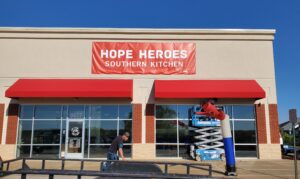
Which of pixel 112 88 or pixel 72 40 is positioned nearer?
pixel 112 88

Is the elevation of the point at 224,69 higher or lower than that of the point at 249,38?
lower

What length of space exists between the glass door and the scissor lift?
22.0ft

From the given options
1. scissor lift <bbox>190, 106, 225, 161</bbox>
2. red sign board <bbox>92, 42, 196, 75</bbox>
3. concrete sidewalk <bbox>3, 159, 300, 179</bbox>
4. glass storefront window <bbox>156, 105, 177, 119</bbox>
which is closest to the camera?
concrete sidewalk <bbox>3, 159, 300, 179</bbox>

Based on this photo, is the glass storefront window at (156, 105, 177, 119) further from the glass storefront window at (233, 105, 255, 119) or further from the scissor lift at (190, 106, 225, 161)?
the glass storefront window at (233, 105, 255, 119)

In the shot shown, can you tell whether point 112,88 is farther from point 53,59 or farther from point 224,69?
point 224,69

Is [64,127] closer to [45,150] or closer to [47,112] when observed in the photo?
[47,112]

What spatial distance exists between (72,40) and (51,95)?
4040mm

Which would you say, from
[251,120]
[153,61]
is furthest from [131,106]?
[251,120]

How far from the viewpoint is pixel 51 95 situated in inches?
721

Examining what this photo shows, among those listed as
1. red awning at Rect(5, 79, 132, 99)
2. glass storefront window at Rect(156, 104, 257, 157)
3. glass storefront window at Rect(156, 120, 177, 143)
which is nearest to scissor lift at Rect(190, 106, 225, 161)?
glass storefront window at Rect(156, 104, 257, 157)

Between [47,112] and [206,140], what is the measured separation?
9844mm

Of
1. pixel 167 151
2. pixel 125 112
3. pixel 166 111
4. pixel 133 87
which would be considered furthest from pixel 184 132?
pixel 133 87

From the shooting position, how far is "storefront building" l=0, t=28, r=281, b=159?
63.1ft

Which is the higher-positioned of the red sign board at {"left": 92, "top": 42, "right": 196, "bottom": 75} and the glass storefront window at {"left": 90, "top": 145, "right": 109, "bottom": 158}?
the red sign board at {"left": 92, "top": 42, "right": 196, "bottom": 75}
